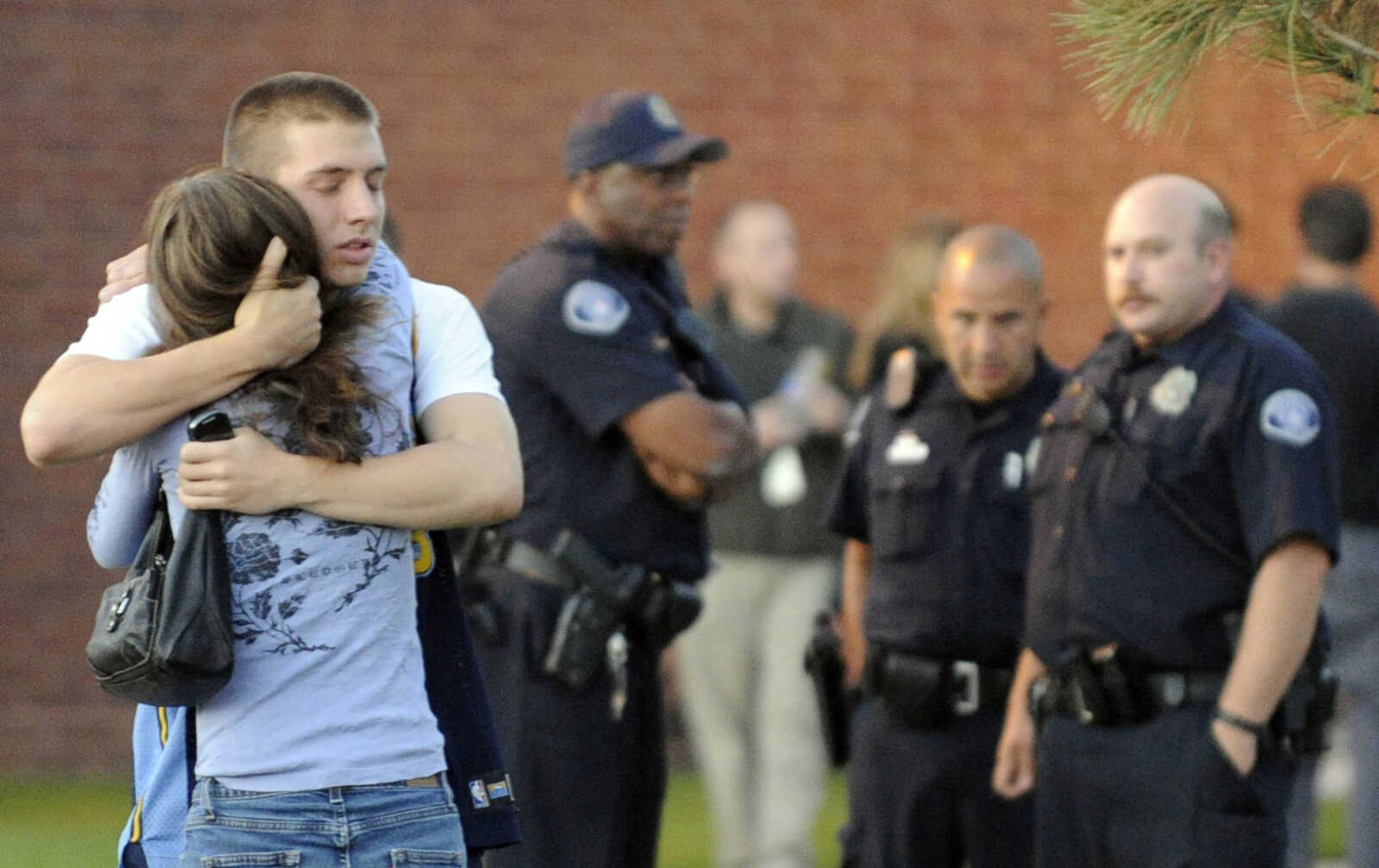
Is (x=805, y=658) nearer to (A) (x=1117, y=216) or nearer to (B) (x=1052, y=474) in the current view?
(B) (x=1052, y=474)

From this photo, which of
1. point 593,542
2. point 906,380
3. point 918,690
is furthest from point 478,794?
point 906,380

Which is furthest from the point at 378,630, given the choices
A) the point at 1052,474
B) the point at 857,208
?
the point at 857,208

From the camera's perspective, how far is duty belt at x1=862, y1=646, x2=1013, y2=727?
4.77 metres

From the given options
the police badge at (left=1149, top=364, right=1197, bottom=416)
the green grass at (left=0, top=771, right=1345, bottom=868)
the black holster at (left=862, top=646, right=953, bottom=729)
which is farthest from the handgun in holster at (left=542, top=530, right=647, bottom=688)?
the green grass at (left=0, top=771, right=1345, bottom=868)

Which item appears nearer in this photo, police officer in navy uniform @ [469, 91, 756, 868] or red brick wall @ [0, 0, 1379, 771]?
police officer in navy uniform @ [469, 91, 756, 868]

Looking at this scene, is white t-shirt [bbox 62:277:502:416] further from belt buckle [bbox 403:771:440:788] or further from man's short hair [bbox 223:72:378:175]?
belt buckle [bbox 403:771:440:788]

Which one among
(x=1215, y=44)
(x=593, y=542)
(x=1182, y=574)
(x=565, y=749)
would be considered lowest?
(x=565, y=749)

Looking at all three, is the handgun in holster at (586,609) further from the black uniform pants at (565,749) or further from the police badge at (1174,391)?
the police badge at (1174,391)

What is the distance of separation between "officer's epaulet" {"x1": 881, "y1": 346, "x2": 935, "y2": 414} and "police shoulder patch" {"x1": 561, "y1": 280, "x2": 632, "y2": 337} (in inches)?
33.0

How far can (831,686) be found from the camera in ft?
17.4

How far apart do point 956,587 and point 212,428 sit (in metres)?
2.42

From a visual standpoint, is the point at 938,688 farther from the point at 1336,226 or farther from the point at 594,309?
the point at 1336,226

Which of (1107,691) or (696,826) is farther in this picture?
(696,826)

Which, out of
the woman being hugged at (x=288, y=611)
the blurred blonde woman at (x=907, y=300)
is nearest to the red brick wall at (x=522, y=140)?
the blurred blonde woman at (x=907, y=300)
